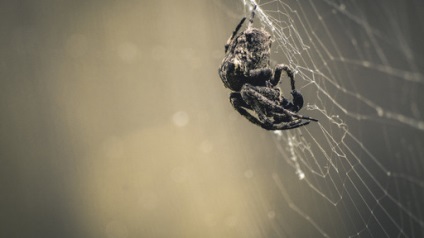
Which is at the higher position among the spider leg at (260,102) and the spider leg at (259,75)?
the spider leg at (259,75)

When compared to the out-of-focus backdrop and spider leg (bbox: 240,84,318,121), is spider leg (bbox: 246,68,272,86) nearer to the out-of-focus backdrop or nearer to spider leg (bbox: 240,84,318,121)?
spider leg (bbox: 240,84,318,121)

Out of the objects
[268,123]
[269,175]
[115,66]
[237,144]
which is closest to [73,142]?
[115,66]

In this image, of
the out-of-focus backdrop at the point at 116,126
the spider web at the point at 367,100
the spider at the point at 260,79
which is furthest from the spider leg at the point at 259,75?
the out-of-focus backdrop at the point at 116,126

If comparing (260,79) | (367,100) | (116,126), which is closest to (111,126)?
(116,126)

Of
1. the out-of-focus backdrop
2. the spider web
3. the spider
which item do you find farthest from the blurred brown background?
the spider

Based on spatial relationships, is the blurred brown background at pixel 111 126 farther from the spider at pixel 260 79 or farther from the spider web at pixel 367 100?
the spider at pixel 260 79

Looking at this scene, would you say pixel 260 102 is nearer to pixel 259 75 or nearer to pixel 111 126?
pixel 259 75

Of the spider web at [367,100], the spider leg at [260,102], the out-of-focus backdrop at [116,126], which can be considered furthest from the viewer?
the out-of-focus backdrop at [116,126]
